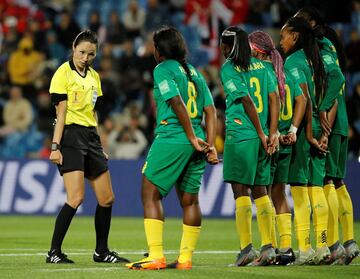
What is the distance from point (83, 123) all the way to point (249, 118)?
5.73ft

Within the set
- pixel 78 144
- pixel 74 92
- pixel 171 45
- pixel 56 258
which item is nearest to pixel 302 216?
pixel 171 45

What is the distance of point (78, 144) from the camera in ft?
31.4

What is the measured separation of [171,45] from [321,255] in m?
2.57

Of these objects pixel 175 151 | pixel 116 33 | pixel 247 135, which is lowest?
pixel 175 151

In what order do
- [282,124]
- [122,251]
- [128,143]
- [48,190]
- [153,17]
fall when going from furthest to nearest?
1. [153,17]
2. [128,143]
3. [48,190]
4. [122,251]
5. [282,124]

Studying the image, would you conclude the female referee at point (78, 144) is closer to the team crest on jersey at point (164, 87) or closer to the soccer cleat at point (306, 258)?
the team crest on jersey at point (164, 87)

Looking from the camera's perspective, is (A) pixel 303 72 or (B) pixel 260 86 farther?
(A) pixel 303 72

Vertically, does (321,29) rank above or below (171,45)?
above

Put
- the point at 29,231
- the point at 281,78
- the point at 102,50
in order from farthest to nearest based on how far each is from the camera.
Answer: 1. the point at 102,50
2. the point at 29,231
3. the point at 281,78

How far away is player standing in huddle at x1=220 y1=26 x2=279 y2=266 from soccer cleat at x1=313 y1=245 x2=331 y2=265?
0.54m

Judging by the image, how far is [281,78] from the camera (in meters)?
9.43

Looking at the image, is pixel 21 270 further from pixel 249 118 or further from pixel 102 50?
pixel 102 50

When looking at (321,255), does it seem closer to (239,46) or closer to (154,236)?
(154,236)

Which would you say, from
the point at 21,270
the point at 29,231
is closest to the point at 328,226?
the point at 21,270
